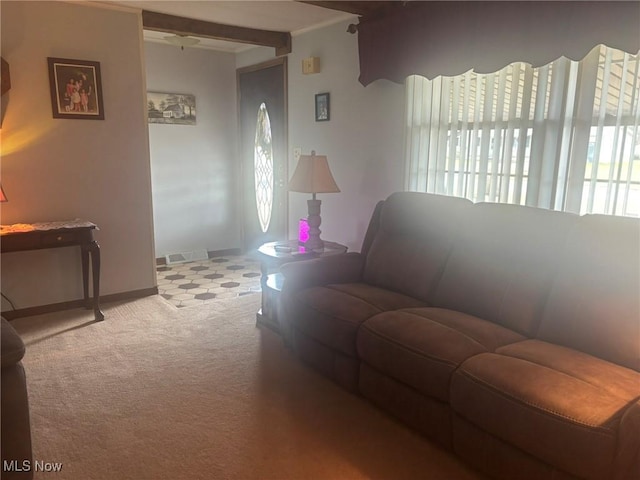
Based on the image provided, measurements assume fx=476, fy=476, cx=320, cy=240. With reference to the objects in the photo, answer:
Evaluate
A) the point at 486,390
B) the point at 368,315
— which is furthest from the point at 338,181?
A: the point at 486,390

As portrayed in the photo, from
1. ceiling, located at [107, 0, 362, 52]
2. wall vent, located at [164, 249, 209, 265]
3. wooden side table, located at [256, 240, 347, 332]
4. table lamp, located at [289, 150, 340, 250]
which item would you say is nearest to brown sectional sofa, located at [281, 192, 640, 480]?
wooden side table, located at [256, 240, 347, 332]

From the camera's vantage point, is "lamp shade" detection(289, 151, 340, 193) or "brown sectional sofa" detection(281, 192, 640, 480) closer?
"brown sectional sofa" detection(281, 192, 640, 480)

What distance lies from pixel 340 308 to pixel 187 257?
10.4 feet

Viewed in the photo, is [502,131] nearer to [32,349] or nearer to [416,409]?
[416,409]

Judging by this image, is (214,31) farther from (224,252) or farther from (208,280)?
(224,252)

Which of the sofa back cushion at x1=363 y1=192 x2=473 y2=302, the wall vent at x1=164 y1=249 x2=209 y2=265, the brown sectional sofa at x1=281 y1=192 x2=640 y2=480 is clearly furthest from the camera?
the wall vent at x1=164 y1=249 x2=209 y2=265

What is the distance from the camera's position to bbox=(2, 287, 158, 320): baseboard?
3.38 metres

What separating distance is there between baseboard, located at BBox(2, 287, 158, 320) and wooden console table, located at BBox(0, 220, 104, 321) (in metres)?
0.18

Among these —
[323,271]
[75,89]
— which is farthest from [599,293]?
[75,89]

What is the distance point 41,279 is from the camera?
3.46 m

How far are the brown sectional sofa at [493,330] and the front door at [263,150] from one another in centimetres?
206

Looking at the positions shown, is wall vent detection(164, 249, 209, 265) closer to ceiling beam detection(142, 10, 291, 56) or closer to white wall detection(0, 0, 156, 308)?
white wall detection(0, 0, 156, 308)

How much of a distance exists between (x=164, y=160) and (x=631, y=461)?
4513mm

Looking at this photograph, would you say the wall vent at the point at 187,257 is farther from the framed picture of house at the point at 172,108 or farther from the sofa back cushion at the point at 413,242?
the sofa back cushion at the point at 413,242
